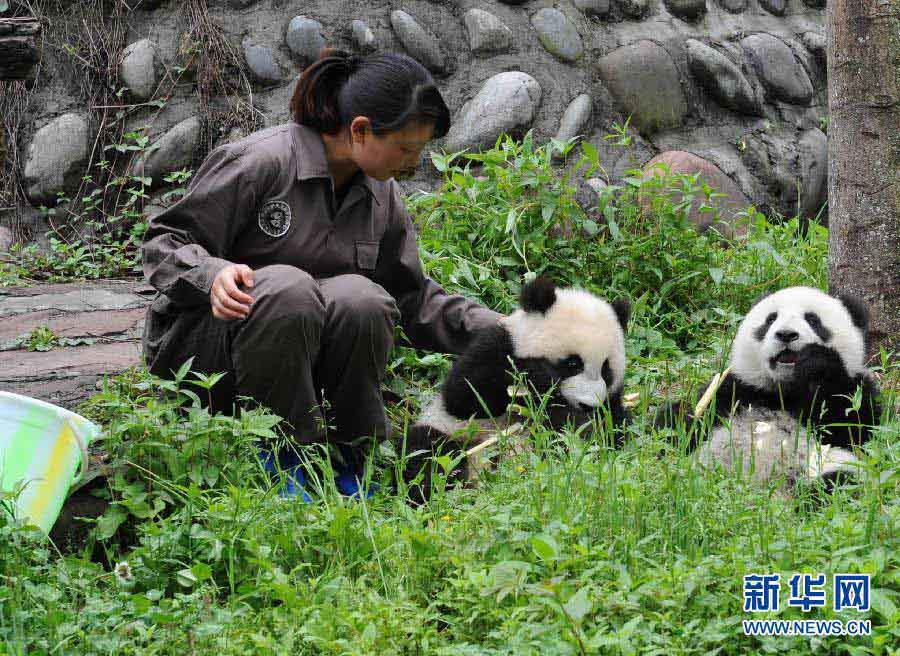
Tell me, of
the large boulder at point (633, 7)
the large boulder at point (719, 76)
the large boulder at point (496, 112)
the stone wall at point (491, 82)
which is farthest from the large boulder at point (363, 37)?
the large boulder at point (719, 76)

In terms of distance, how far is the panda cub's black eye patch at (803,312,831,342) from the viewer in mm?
3207

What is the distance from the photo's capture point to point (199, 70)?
5.95 meters

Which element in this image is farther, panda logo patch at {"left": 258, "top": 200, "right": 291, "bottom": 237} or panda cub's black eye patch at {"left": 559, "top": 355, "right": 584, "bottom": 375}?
panda cub's black eye patch at {"left": 559, "top": 355, "right": 584, "bottom": 375}

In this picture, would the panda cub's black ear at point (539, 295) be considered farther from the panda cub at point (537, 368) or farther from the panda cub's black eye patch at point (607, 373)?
the panda cub's black eye patch at point (607, 373)

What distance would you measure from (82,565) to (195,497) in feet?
1.03

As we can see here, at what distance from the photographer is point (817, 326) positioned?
3.22m

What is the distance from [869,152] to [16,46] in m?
3.08

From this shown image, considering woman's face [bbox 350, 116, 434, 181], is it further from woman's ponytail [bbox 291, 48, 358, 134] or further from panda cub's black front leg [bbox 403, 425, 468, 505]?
panda cub's black front leg [bbox 403, 425, 468, 505]

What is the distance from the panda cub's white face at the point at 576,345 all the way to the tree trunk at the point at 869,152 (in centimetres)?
116

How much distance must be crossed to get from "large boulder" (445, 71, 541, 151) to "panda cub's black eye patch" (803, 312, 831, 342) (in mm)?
2796

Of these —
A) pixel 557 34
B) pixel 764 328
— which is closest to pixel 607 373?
pixel 764 328

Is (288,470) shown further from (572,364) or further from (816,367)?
(816,367)

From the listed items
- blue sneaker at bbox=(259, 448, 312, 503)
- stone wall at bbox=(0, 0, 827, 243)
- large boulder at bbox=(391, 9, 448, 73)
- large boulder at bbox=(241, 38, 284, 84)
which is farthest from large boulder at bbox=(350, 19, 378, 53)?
blue sneaker at bbox=(259, 448, 312, 503)

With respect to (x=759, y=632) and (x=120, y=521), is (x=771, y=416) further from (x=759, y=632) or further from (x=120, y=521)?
(x=120, y=521)
